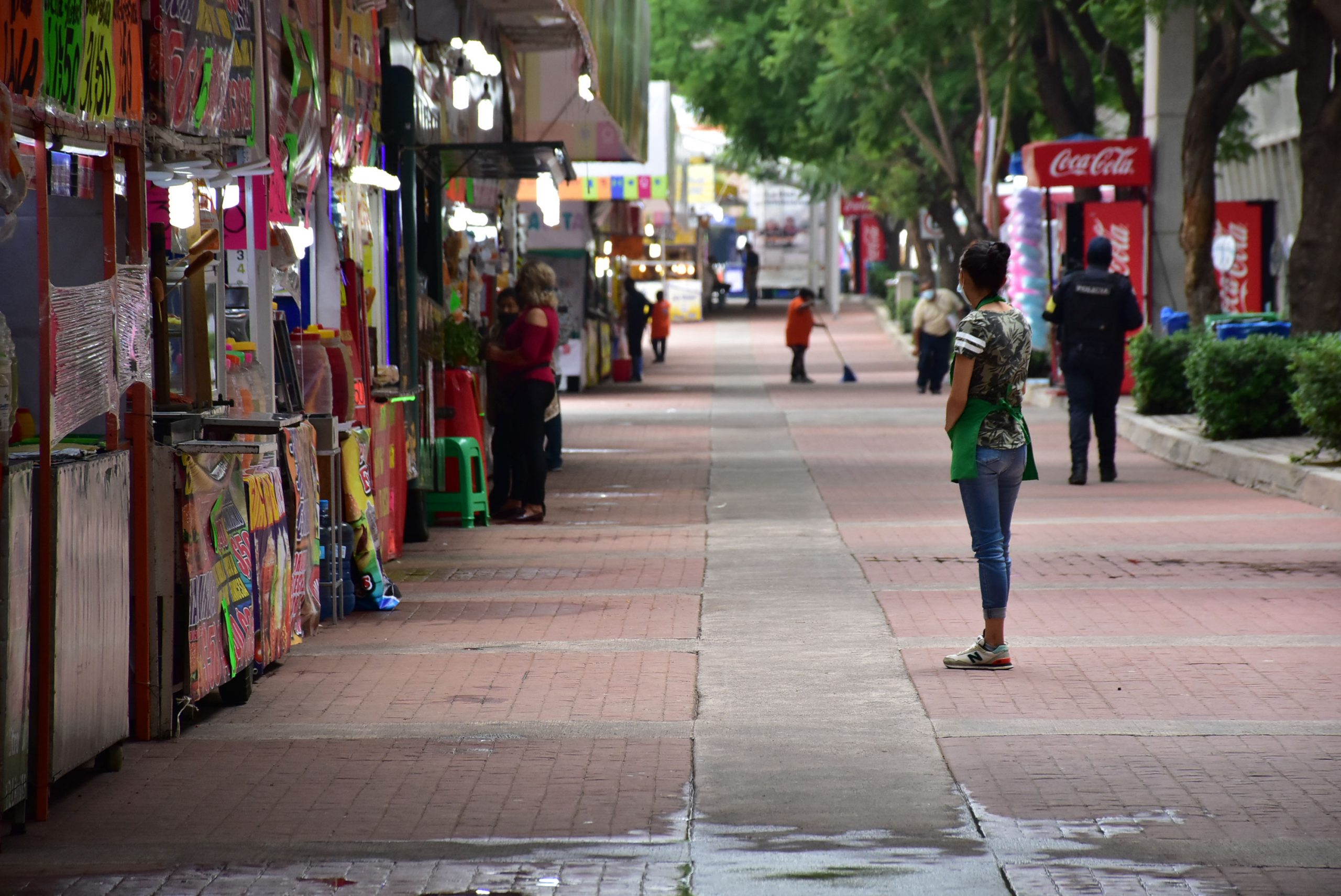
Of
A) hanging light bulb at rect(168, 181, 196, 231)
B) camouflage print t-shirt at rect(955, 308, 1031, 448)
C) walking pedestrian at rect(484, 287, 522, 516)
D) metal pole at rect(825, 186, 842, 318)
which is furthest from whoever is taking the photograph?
metal pole at rect(825, 186, 842, 318)

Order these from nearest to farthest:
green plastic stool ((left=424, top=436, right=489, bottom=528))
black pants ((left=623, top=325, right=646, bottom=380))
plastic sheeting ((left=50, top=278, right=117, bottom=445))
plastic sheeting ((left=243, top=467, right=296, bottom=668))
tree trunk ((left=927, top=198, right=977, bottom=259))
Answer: plastic sheeting ((left=50, top=278, right=117, bottom=445)) < plastic sheeting ((left=243, top=467, right=296, bottom=668)) < green plastic stool ((left=424, top=436, right=489, bottom=528)) < black pants ((left=623, top=325, right=646, bottom=380)) < tree trunk ((left=927, top=198, right=977, bottom=259))

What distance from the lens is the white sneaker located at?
24.8 ft

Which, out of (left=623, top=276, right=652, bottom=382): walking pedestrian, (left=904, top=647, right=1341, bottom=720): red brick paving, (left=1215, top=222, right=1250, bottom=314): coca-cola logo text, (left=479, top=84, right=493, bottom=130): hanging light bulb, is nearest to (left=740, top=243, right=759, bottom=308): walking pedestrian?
(left=623, top=276, right=652, bottom=382): walking pedestrian

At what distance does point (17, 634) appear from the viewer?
5.09 meters

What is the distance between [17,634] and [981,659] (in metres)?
3.99

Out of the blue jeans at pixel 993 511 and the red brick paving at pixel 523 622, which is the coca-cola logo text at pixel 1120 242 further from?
the blue jeans at pixel 993 511

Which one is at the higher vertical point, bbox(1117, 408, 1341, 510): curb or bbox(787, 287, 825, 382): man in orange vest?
bbox(787, 287, 825, 382): man in orange vest

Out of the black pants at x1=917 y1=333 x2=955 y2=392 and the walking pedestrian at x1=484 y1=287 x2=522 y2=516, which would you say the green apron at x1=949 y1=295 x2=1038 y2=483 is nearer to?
the walking pedestrian at x1=484 y1=287 x2=522 y2=516

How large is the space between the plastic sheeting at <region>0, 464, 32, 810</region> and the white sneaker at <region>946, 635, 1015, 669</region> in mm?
3854

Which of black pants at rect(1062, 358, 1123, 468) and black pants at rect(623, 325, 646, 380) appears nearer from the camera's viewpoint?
black pants at rect(1062, 358, 1123, 468)

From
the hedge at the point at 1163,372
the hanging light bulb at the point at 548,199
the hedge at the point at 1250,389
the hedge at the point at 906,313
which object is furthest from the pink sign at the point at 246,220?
the hedge at the point at 906,313

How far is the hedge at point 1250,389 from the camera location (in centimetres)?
1662

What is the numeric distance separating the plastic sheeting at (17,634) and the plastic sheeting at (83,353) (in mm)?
268

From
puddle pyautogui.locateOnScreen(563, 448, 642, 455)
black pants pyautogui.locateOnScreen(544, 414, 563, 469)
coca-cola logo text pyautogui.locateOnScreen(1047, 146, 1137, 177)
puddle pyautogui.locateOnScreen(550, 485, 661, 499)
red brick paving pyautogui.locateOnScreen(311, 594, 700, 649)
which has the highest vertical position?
coca-cola logo text pyautogui.locateOnScreen(1047, 146, 1137, 177)
